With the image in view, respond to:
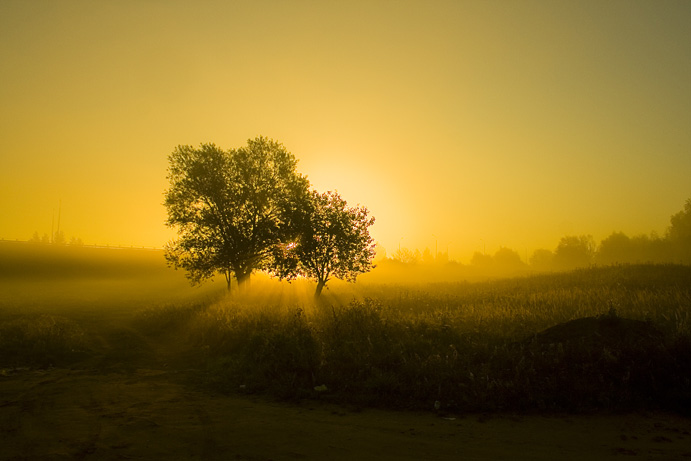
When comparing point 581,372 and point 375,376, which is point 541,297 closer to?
point 581,372

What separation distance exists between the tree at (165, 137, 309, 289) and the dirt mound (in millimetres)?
19275

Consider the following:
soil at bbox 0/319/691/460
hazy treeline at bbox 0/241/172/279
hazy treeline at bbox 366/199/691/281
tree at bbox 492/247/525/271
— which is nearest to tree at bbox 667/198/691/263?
hazy treeline at bbox 366/199/691/281

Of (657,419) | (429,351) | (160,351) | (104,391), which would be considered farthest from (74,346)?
(657,419)

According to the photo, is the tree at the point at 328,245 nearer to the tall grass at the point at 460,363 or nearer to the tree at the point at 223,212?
the tree at the point at 223,212

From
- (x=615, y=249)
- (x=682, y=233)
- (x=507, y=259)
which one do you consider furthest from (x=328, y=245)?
(x=507, y=259)

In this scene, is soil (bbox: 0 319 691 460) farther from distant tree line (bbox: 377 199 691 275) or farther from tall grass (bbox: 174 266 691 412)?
distant tree line (bbox: 377 199 691 275)

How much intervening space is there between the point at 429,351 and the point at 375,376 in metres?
1.99

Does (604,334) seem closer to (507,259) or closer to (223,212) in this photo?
(223,212)

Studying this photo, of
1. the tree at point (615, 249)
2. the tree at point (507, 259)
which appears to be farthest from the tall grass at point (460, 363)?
the tree at point (507, 259)

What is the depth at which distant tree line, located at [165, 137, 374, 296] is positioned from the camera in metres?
25.3

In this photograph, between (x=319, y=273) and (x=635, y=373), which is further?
(x=319, y=273)

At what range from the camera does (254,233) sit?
27.5 m

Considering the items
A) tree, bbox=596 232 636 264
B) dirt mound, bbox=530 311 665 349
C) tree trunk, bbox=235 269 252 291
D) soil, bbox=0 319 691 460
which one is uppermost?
Answer: tree, bbox=596 232 636 264

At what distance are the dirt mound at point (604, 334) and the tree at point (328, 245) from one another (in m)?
15.7
